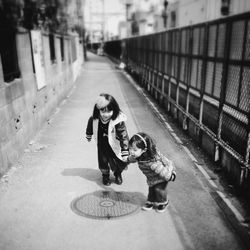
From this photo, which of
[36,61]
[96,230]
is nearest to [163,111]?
[36,61]

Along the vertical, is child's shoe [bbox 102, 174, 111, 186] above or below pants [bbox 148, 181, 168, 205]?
below

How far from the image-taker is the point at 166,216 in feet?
14.4

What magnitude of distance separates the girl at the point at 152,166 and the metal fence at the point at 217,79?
1.36 metres

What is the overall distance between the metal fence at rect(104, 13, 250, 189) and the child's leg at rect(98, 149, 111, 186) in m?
2.16

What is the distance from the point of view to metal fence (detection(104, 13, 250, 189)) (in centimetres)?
490

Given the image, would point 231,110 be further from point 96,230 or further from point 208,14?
point 208,14

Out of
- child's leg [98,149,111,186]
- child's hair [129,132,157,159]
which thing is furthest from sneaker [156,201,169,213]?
child's leg [98,149,111,186]

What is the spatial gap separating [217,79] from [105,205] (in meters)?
3.37

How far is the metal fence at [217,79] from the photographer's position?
4899 millimetres

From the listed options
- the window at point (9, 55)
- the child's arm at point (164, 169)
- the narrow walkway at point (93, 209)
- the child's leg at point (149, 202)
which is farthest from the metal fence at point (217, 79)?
the window at point (9, 55)

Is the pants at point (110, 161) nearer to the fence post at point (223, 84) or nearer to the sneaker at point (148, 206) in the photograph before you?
the sneaker at point (148, 206)

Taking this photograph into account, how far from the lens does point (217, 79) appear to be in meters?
6.05

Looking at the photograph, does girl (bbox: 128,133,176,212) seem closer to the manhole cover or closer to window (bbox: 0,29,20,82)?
the manhole cover

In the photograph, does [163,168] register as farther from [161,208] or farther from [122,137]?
[122,137]
